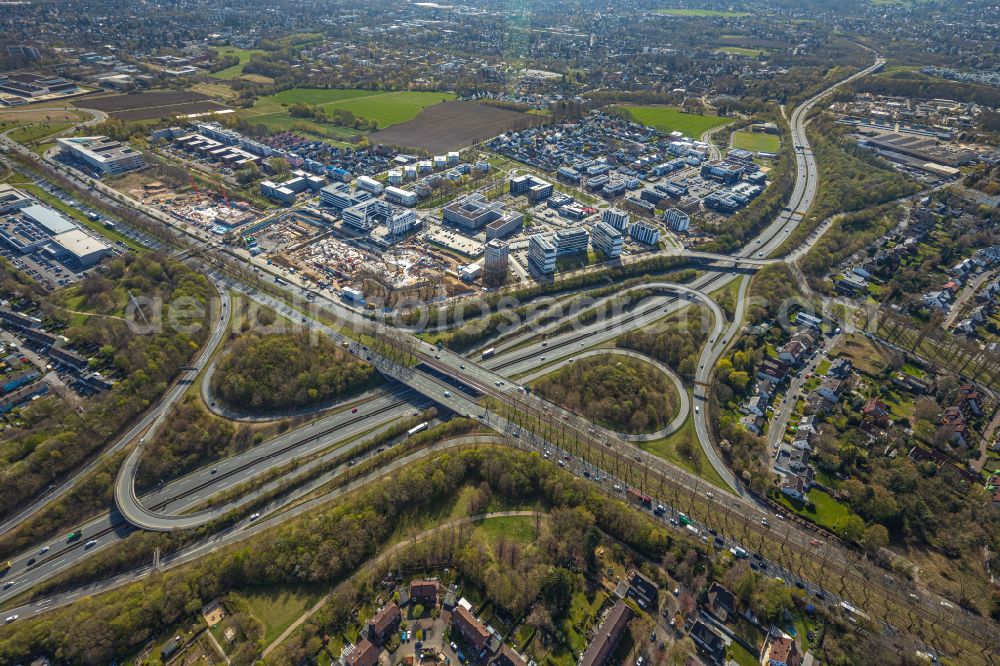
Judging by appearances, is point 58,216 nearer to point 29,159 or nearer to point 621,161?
point 29,159

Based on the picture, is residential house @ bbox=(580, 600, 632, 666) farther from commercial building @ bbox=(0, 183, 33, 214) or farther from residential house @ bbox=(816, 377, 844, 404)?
commercial building @ bbox=(0, 183, 33, 214)

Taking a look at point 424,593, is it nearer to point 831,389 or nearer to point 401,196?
point 831,389

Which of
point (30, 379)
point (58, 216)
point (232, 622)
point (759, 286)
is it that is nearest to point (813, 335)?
point (759, 286)

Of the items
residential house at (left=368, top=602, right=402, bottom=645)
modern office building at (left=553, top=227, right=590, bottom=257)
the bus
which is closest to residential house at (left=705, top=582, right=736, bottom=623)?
residential house at (left=368, top=602, right=402, bottom=645)

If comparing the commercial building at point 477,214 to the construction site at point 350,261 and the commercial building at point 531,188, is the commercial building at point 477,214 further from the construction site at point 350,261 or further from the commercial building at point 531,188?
the construction site at point 350,261

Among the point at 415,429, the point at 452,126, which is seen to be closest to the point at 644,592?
the point at 415,429

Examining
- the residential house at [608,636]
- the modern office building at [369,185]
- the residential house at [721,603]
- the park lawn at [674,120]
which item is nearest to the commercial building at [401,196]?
the modern office building at [369,185]
